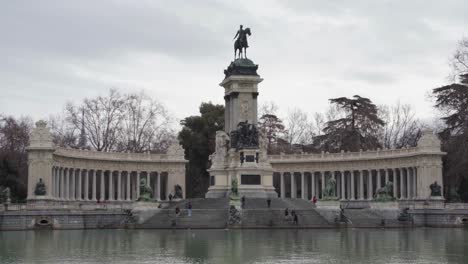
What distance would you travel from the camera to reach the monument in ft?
217

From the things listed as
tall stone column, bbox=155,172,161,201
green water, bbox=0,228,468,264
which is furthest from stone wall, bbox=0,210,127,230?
tall stone column, bbox=155,172,161,201

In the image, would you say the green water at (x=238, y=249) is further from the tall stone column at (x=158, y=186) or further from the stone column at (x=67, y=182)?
the tall stone column at (x=158, y=186)

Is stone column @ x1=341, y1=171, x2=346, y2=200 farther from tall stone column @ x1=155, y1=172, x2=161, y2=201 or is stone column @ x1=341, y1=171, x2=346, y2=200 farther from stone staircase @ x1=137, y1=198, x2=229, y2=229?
stone staircase @ x1=137, y1=198, x2=229, y2=229

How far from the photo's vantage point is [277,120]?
4102 inches

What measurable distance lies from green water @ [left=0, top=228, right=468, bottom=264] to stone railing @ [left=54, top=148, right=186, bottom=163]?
104ft

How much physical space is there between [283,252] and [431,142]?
4432cm

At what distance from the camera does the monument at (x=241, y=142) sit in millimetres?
66250

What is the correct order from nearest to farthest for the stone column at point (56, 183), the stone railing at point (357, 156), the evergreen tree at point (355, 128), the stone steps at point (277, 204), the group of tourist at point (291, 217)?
the group of tourist at point (291, 217) < the stone steps at point (277, 204) < the stone column at point (56, 183) < the stone railing at point (357, 156) < the evergreen tree at point (355, 128)

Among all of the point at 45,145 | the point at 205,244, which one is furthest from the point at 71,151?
the point at 205,244

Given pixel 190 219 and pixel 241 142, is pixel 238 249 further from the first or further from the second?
pixel 241 142

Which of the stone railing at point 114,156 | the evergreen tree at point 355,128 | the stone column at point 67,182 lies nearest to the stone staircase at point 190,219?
the stone railing at point 114,156

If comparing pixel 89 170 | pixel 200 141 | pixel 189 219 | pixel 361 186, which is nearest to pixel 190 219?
pixel 189 219

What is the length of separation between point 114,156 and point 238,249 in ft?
155

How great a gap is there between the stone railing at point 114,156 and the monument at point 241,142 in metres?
12.7
